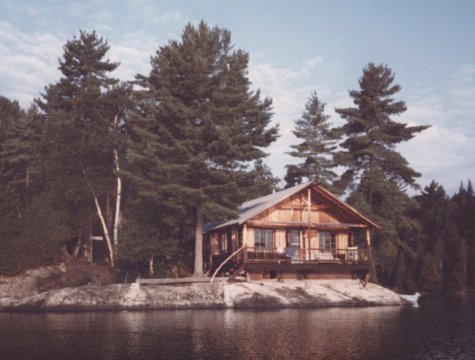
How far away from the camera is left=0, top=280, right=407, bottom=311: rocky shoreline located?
28.9m

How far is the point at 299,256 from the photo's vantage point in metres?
36.4

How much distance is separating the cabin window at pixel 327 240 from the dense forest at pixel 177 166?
20.3 feet

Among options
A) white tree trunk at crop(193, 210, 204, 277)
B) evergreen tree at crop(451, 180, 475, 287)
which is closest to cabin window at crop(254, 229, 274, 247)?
white tree trunk at crop(193, 210, 204, 277)

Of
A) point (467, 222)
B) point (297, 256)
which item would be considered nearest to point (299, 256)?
point (297, 256)

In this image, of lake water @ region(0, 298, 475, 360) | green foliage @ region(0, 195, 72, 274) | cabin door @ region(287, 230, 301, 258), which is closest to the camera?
lake water @ region(0, 298, 475, 360)

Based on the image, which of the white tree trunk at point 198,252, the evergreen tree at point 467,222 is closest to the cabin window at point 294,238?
the white tree trunk at point 198,252

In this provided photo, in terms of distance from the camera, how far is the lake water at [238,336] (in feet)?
46.9

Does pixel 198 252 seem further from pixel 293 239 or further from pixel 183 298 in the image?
pixel 293 239

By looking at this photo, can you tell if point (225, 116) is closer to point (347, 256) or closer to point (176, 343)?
point (347, 256)

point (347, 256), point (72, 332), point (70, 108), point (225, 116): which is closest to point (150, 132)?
point (225, 116)

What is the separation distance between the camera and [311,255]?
36844 millimetres

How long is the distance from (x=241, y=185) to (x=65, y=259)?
18.4 m

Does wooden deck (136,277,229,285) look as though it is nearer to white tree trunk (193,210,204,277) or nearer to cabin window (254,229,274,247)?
white tree trunk (193,210,204,277)

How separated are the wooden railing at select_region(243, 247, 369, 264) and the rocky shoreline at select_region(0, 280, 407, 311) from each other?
7.75ft
